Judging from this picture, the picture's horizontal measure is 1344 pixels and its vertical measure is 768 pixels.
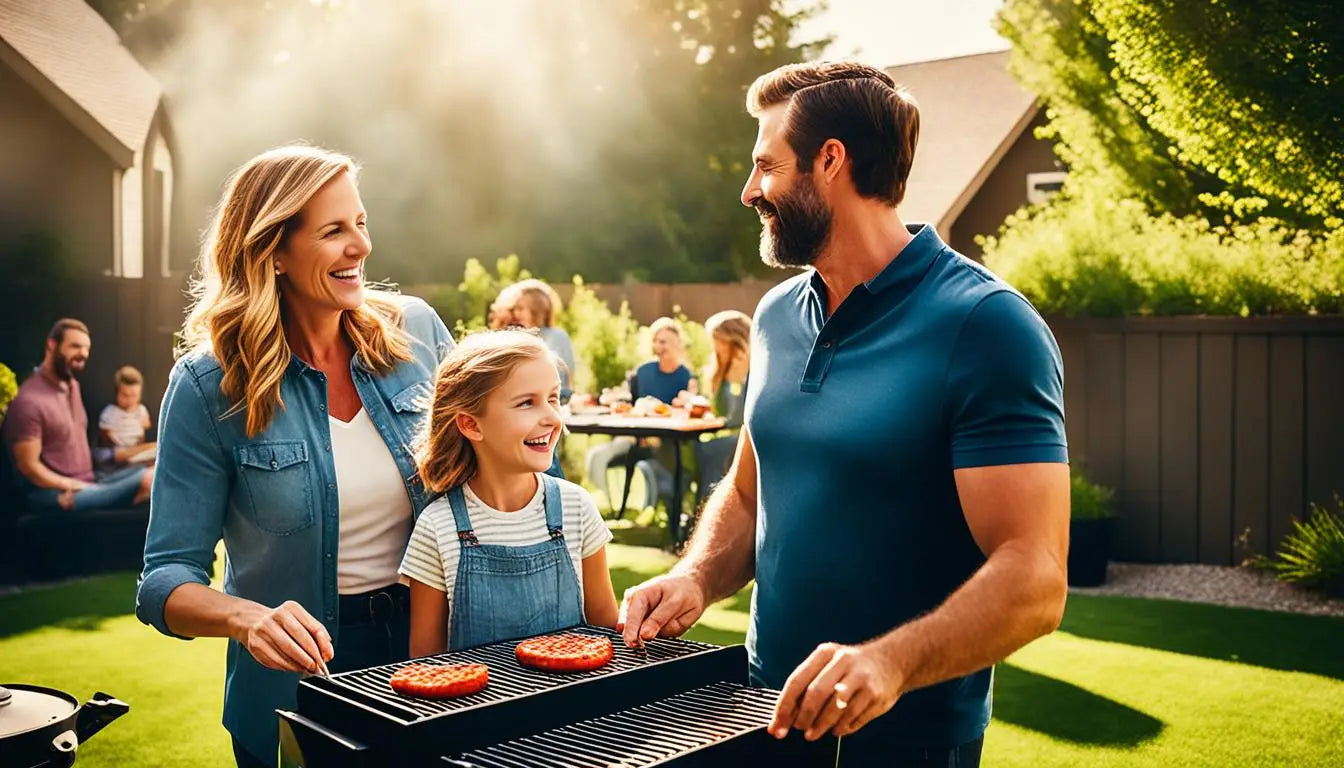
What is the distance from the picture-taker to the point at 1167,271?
1041 centimetres

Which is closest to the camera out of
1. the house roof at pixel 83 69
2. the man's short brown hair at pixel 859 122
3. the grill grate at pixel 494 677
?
the grill grate at pixel 494 677

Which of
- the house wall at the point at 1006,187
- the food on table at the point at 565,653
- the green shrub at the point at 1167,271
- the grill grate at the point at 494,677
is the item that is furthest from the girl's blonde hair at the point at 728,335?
the house wall at the point at 1006,187

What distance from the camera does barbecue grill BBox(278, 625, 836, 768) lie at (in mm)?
1943

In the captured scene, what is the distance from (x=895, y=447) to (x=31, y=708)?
211 cm

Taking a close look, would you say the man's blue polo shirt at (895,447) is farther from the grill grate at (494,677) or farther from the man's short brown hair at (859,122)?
the grill grate at (494,677)

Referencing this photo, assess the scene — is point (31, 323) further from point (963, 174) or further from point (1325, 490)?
point (963, 174)

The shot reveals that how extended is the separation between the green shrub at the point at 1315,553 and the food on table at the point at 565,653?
322 inches

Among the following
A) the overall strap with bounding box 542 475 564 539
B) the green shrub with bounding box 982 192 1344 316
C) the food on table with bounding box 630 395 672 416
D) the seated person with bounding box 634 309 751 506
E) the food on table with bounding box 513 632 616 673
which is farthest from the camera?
the food on table with bounding box 630 395 672 416

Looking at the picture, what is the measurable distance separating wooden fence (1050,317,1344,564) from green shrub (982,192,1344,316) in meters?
0.19

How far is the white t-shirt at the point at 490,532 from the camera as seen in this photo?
9.26ft

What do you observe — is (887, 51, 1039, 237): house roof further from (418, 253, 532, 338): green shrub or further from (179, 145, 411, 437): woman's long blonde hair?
(179, 145, 411, 437): woman's long blonde hair

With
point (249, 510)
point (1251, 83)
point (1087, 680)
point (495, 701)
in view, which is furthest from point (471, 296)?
point (495, 701)

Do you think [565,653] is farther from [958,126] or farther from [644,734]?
[958,126]

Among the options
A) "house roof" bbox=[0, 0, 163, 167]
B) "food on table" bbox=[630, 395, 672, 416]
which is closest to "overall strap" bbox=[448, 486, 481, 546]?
"food on table" bbox=[630, 395, 672, 416]
